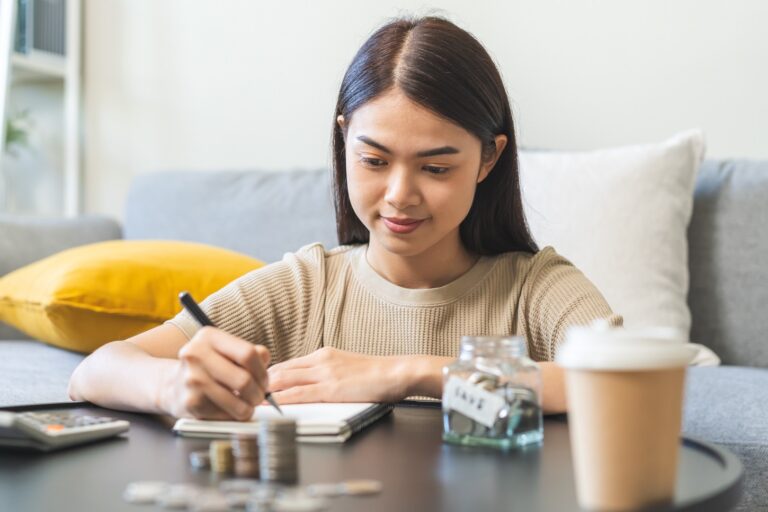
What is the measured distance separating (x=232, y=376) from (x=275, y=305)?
493mm

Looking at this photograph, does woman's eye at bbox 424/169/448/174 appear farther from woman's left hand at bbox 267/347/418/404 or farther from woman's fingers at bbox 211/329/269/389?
woman's fingers at bbox 211/329/269/389

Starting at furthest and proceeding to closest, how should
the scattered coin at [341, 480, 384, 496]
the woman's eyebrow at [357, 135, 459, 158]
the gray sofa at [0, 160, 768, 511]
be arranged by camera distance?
the gray sofa at [0, 160, 768, 511] < the woman's eyebrow at [357, 135, 459, 158] < the scattered coin at [341, 480, 384, 496]

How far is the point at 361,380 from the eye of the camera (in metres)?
1.05

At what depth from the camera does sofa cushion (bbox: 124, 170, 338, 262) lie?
7.54 feet

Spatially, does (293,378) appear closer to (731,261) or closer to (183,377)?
(183,377)

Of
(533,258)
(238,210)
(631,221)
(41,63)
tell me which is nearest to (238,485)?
(533,258)

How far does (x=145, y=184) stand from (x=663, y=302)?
1.36 m

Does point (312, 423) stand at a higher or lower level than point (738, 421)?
higher

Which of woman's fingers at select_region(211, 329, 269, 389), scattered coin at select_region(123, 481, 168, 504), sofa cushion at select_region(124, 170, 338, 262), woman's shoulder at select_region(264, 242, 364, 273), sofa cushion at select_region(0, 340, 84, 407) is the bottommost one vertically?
sofa cushion at select_region(0, 340, 84, 407)

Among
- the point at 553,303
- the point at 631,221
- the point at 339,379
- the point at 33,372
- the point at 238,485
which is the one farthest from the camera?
the point at 631,221

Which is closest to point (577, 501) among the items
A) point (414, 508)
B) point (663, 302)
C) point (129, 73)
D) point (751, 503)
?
point (414, 508)

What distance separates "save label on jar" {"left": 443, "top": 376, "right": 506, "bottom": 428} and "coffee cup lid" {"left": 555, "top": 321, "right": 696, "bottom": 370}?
252 mm

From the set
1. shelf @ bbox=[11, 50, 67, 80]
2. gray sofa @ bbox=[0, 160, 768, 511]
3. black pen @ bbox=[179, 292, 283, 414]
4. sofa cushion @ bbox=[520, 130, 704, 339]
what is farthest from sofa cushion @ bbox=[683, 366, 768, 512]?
shelf @ bbox=[11, 50, 67, 80]

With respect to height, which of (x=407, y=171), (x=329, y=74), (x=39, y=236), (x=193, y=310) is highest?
(x=329, y=74)
